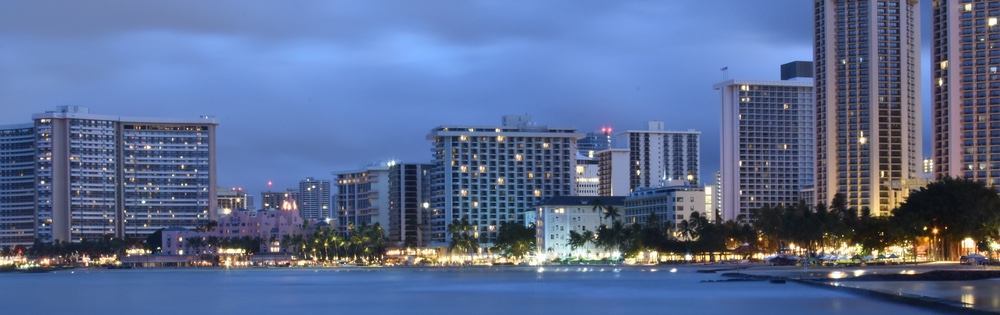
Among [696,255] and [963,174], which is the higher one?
[963,174]

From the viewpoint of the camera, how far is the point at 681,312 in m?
70.3

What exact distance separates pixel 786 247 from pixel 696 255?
1601 centimetres

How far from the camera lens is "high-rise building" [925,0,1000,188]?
171875 mm

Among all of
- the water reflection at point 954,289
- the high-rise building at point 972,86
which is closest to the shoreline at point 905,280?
the water reflection at point 954,289

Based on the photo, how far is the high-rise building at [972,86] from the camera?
171875mm

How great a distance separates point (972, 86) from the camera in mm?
172875

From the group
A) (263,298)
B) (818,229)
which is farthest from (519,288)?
(818,229)

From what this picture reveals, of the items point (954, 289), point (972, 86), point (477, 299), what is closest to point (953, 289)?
point (954, 289)

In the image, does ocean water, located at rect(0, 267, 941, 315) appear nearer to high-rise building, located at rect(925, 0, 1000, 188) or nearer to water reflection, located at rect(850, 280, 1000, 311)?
water reflection, located at rect(850, 280, 1000, 311)


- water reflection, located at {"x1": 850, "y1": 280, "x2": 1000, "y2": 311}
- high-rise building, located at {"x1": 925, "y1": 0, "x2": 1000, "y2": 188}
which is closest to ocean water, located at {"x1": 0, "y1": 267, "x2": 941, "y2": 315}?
water reflection, located at {"x1": 850, "y1": 280, "x2": 1000, "y2": 311}

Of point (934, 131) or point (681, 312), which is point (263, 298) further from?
point (934, 131)

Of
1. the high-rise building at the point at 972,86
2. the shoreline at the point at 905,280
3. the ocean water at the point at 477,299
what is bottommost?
the ocean water at the point at 477,299

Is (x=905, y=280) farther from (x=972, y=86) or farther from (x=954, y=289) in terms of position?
(x=972, y=86)

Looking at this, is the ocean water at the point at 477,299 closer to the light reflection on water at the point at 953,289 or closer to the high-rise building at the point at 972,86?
the light reflection on water at the point at 953,289
